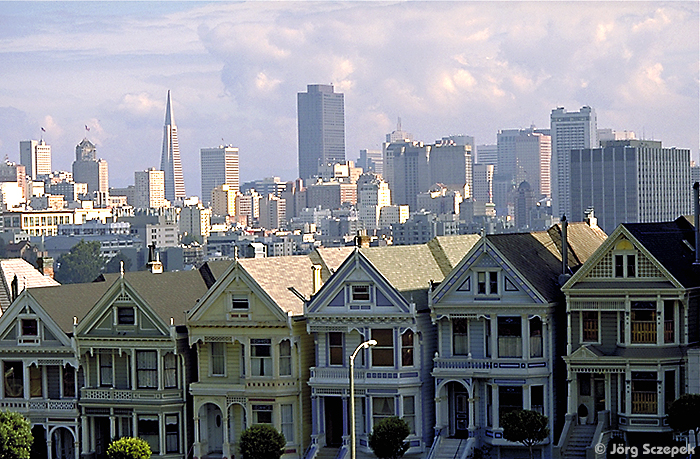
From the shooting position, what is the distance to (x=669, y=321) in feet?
151

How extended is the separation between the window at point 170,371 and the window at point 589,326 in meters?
12.8

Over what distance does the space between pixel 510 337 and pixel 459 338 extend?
5.28 ft

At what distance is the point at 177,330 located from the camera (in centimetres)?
5134

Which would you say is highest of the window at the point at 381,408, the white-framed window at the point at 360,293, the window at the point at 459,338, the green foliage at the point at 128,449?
the white-framed window at the point at 360,293

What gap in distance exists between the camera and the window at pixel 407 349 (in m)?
48.8

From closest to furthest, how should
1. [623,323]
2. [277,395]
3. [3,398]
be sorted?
[623,323]
[277,395]
[3,398]

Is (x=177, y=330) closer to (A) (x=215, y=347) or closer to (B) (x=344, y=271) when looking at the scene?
(A) (x=215, y=347)

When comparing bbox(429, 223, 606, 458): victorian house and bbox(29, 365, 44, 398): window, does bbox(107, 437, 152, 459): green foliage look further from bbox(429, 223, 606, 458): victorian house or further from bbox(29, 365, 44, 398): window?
bbox(429, 223, 606, 458): victorian house

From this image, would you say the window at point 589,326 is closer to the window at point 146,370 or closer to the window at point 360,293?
the window at point 360,293

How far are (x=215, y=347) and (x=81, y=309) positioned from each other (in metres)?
5.80

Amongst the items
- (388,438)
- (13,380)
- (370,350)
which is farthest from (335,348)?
(13,380)

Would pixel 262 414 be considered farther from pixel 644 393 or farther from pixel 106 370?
pixel 644 393

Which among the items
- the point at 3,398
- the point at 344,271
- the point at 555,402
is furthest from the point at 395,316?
the point at 3,398

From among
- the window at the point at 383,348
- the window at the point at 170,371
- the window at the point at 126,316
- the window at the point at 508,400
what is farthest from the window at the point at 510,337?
the window at the point at 126,316
